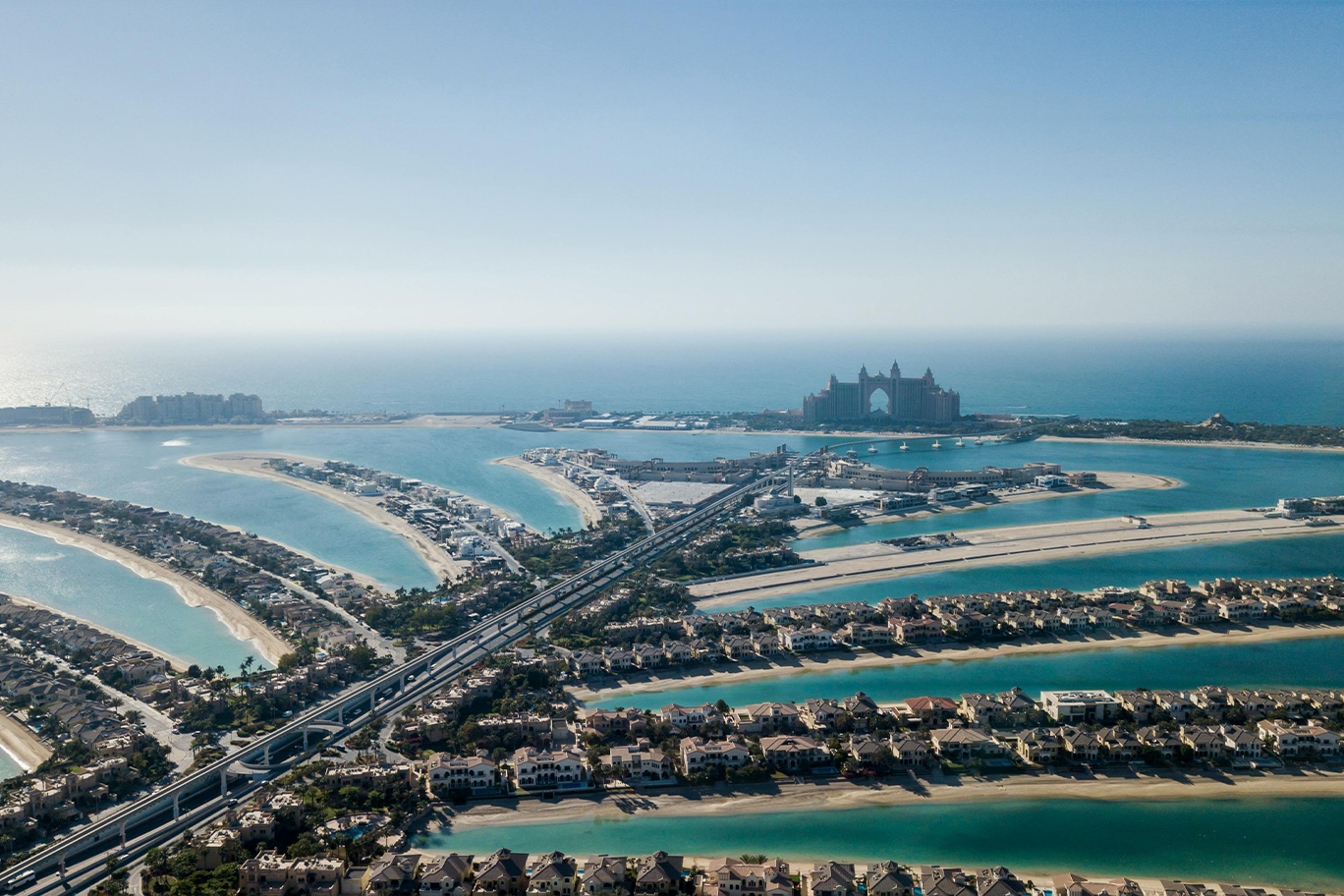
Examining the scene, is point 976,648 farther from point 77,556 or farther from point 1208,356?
point 1208,356

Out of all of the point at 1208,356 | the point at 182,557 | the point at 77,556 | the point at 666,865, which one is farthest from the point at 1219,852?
the point at 1208,356

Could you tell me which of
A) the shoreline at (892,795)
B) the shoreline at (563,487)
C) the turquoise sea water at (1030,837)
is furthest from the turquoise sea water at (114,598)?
the shoreline at (563,487)

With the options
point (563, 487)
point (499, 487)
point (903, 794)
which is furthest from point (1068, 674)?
point (499, 487)

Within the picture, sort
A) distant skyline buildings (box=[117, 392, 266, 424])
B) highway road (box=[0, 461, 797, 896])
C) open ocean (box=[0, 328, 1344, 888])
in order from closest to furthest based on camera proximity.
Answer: highway road (box=[0, 461, 797, 896])
open ocean (box=[0, 328, 1344, 888])
distant skyline buildings (box=[117, 392, 266, 424])

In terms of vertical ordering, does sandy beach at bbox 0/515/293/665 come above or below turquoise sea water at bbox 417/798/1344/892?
above

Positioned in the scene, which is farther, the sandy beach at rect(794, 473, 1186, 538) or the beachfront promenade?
the sandy beach at rect(794, 473, 1186, 538)

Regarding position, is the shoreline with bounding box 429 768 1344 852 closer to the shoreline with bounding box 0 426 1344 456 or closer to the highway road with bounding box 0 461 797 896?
the highway road with bounding box 0 461 797 896

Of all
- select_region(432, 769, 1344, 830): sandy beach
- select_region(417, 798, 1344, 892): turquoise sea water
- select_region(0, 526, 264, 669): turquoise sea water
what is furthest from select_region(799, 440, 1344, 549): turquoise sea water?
select_region(0, 526, 264, 669): turquoise sea water
